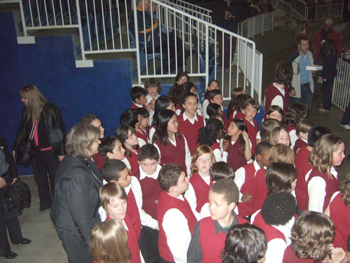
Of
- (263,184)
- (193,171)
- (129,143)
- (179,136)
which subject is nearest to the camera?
(263,184)

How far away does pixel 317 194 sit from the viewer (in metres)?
2.47

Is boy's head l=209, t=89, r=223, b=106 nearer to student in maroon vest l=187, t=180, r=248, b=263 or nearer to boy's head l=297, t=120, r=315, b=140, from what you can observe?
boy's head l=297, t=120, r=315, b=140

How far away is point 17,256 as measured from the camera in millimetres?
3361

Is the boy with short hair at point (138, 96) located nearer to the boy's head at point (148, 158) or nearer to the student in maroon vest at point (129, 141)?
the student in maroon vest at point (129, 141)

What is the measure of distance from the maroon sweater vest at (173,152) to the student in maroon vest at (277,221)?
155 cm

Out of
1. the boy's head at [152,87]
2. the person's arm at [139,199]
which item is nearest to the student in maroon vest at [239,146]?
the person's arm at [139,199]

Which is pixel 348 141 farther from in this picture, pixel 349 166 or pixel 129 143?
pixel 129 143

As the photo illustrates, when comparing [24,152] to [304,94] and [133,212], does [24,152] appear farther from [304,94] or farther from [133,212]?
[304,94]

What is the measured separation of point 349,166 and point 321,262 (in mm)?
3535

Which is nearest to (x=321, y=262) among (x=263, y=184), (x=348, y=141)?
(x=263, y=184)

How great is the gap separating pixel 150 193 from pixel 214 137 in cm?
95

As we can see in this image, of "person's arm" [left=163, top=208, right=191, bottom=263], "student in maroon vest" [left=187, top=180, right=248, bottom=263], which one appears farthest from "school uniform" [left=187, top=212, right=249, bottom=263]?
"person's arm" [left=163, top=208, right=191, bottom=263]

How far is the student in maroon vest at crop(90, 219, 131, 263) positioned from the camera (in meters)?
1.89

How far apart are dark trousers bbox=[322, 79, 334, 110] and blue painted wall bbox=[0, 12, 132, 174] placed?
4177 mm
